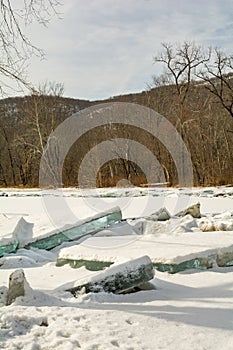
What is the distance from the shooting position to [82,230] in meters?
7.81

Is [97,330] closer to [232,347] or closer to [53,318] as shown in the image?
[53,318]

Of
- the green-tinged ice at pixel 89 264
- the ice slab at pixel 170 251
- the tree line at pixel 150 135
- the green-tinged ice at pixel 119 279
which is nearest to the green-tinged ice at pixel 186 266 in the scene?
the ice slab at pixel 170 251

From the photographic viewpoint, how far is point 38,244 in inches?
284

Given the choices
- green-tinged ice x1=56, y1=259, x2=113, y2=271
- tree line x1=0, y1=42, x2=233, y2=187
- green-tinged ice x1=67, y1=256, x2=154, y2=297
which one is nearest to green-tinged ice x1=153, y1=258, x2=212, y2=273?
green-tinged ice x1=56, y1=259, x2=113, y2=271

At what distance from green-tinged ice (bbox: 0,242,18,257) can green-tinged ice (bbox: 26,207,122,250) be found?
0.74 feet

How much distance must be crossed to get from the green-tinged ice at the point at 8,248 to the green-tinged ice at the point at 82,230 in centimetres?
23

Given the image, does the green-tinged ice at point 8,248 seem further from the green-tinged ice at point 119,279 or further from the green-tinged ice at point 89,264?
the green-tinged ice at point 119,279

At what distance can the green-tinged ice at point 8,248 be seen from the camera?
22.4ft

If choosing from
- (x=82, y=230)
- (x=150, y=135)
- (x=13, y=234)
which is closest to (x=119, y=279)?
(x=13, y=234)

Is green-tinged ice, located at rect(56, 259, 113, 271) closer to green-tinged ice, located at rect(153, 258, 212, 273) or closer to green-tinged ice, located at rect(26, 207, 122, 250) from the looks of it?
green-tinged ice, located at rect(153, 258, 212, 273)

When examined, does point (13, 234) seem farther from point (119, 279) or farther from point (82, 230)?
point (119, 279)

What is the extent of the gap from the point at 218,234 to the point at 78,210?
3783 millimetres

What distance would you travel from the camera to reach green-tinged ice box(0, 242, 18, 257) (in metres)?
6.82

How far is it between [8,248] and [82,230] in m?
1.46
